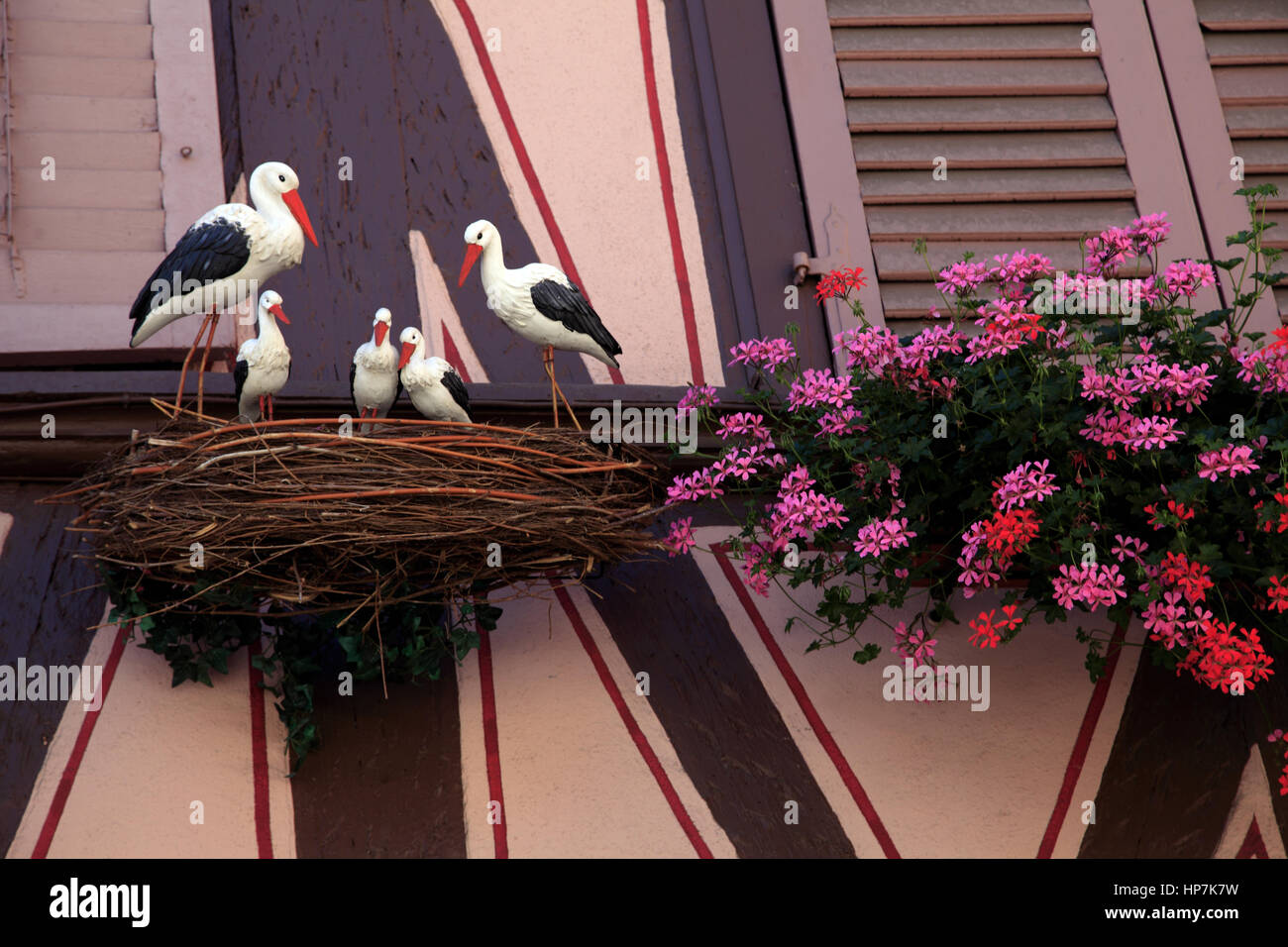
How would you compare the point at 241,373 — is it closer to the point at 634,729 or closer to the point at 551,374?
the point at 551,374

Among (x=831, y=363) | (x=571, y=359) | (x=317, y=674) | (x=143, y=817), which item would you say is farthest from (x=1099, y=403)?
(x=143, y=817)

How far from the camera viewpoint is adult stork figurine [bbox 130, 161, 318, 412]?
374cm

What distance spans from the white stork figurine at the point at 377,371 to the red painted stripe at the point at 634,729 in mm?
668

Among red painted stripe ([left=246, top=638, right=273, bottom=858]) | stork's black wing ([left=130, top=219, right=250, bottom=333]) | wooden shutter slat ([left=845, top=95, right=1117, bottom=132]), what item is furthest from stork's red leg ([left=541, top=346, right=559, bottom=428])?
wooden shutter slat ([left=845, top=95, right=1117, bottom=132])

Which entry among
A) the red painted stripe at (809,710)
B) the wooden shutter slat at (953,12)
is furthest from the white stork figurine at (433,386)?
the wooden shutter slat at (953,12)

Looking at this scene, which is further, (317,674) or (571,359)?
(571,359)

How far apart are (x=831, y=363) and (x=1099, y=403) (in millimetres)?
937

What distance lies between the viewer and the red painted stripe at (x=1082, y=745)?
4078mm

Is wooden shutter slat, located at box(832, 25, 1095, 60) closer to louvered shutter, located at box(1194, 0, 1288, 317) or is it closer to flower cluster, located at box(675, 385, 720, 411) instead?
louvered shutter, located at box(1194, 0, 1288, 317)

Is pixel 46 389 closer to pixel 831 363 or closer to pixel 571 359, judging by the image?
pixel 571 359

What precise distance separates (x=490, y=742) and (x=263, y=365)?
3.59ft

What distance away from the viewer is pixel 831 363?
4.46m

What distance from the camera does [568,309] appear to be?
12.8 ft

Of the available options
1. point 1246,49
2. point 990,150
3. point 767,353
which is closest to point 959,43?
point 990,150
